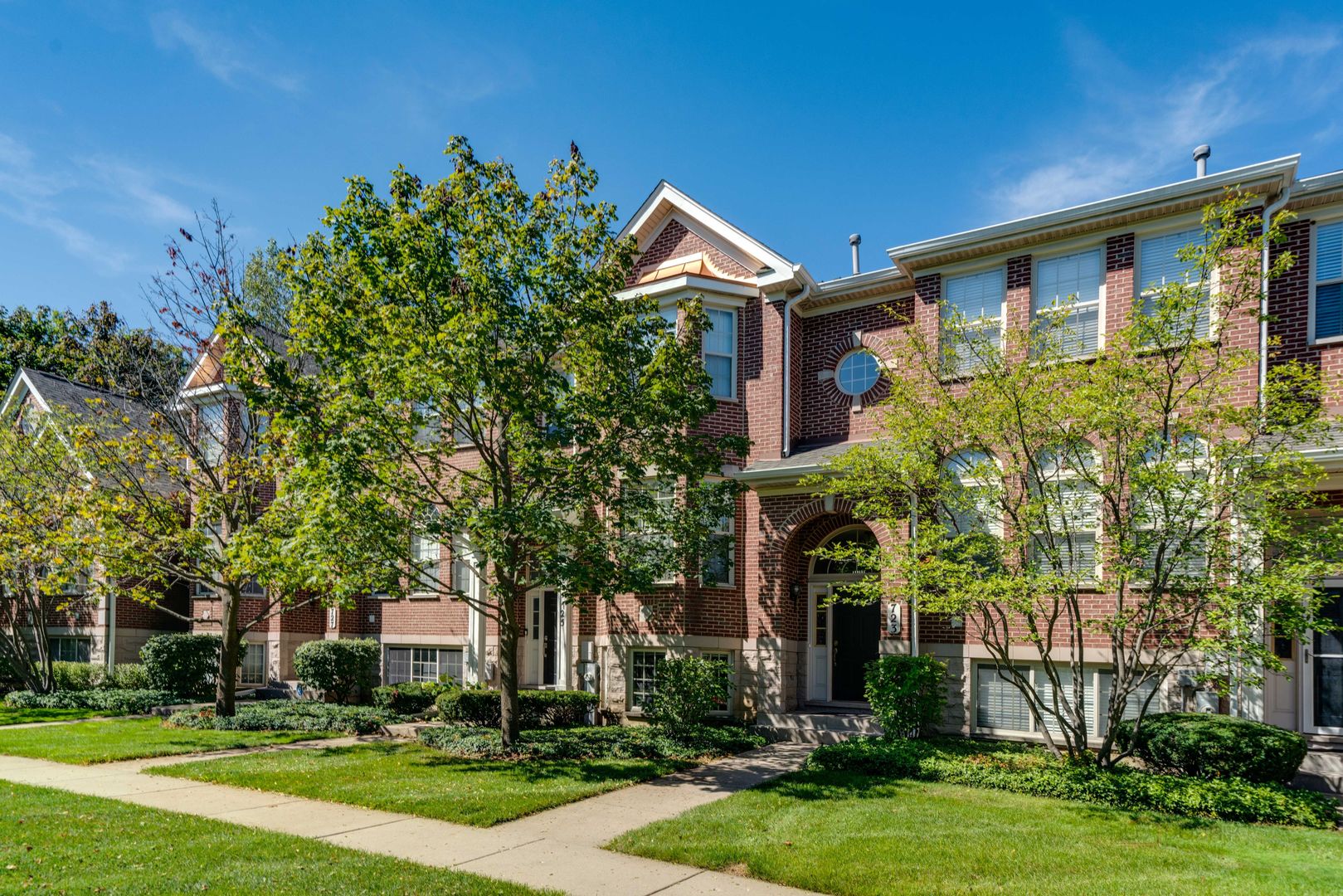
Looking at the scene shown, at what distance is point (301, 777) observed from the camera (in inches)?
459

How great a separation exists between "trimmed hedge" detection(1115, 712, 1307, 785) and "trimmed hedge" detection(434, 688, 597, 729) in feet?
30.5

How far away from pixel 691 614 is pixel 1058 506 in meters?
7.45

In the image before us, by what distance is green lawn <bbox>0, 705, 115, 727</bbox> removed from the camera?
18.2 meters

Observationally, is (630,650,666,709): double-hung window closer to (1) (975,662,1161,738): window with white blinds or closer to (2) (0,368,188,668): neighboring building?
(1) (975,662,1161,738): window with white blinds

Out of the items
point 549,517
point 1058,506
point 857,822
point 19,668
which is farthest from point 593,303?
point 19,668

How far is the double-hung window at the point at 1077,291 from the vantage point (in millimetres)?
14141

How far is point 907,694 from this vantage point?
1351 cm

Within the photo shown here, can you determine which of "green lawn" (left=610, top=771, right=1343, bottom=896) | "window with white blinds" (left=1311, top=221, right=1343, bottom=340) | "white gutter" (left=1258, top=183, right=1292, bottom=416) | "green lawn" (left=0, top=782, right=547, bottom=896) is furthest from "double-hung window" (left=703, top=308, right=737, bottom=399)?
"green lawn" (left=0, top=782, right=547, bottom=896)

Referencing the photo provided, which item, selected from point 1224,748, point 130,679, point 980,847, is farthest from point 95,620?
point 1224,748

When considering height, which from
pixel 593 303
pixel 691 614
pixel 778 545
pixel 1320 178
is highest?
pixel 1320 178

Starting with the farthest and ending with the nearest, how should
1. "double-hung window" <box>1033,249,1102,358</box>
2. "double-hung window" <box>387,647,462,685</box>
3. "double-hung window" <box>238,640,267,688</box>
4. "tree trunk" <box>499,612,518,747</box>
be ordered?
"double-hung window" <box>238,640,267,688</box>, "double-hung window" <box>387,647,462,685</box>, "double-hung window" <box>1033,249,1102,358</box>, "tree trunk" <box>499,612,518,747</box>

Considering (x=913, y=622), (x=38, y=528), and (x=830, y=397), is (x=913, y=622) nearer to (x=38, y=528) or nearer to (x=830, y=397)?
(x=830, y=397)

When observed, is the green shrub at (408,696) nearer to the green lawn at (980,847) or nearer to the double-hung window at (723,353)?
the double-hung window at (723,353)

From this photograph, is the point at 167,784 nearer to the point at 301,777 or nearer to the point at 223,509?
the point at 301,777
